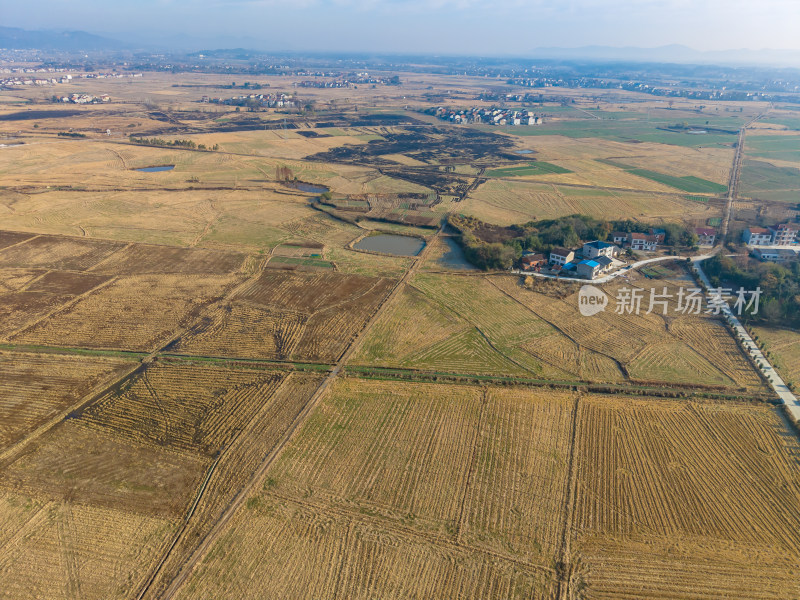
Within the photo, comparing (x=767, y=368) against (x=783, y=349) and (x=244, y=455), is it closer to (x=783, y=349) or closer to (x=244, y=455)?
(x=783, y=349)

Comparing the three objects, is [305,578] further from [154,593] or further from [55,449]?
[55,449]

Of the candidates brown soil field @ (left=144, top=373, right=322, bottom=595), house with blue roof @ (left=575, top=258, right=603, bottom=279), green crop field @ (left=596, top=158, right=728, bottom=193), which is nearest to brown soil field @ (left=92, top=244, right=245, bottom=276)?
brown soil field @ (left=144, top=373, right=322, bottom=595)

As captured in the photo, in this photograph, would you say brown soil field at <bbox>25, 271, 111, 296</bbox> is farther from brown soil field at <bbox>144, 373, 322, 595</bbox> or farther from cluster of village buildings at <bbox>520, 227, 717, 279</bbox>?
cluster of village buildings at <bbox>520, 227, 717, 279</bbox>

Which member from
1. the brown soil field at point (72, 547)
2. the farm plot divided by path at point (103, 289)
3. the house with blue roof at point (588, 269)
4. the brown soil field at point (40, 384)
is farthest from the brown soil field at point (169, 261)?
the house with blue roof at point (588, 269)

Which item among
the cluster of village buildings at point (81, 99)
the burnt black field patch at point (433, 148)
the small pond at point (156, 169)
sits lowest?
the small pond at point (156, 169)

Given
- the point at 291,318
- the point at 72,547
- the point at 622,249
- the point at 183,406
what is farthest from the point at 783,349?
the point at 72,547

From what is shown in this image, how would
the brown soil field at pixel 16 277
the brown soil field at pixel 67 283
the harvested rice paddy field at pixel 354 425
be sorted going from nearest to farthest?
1. the harvested rice paddy field at pixel 354 425
2. the brown soil field at pixel 67 283
3. the brown soil field at pixel 16 277

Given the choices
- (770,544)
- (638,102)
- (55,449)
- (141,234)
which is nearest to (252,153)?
(141,234)

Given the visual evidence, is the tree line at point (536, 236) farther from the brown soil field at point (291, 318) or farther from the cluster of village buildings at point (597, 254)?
the brown soil field at point (291, 318)
